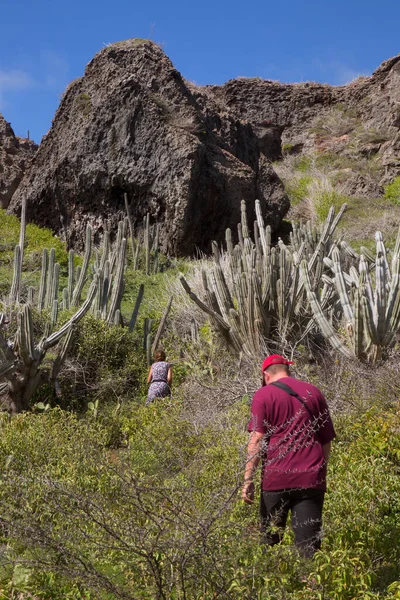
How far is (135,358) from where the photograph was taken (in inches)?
390

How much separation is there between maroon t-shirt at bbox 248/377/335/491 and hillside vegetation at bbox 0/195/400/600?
27cm

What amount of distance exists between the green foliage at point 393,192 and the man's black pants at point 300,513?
69.1ft

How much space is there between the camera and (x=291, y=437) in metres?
3.73

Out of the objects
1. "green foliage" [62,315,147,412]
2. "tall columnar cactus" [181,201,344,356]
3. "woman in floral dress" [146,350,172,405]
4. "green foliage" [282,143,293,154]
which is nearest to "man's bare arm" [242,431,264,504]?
"woman in floral dress" [146,350,172,405]

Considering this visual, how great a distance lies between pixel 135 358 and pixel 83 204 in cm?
739

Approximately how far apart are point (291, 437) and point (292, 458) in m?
0.13

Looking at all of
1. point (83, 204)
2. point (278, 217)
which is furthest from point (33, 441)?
point (278, 217)

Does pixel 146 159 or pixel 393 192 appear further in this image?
pixel 393 192

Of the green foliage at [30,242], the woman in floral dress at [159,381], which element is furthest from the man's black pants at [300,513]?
the green foliage at [30,242]

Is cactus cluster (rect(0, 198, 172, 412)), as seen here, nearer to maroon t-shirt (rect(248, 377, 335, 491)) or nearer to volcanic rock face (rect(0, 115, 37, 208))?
maroon t-shirt (rect(248, 377, 335, 491))

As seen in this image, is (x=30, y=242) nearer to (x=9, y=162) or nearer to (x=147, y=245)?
(x=147, y=245)

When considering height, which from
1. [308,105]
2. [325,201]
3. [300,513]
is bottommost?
[300,513]

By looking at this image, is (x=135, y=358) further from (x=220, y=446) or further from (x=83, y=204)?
(x=83, y=204)

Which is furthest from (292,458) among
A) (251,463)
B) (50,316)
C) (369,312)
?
(50,316)
